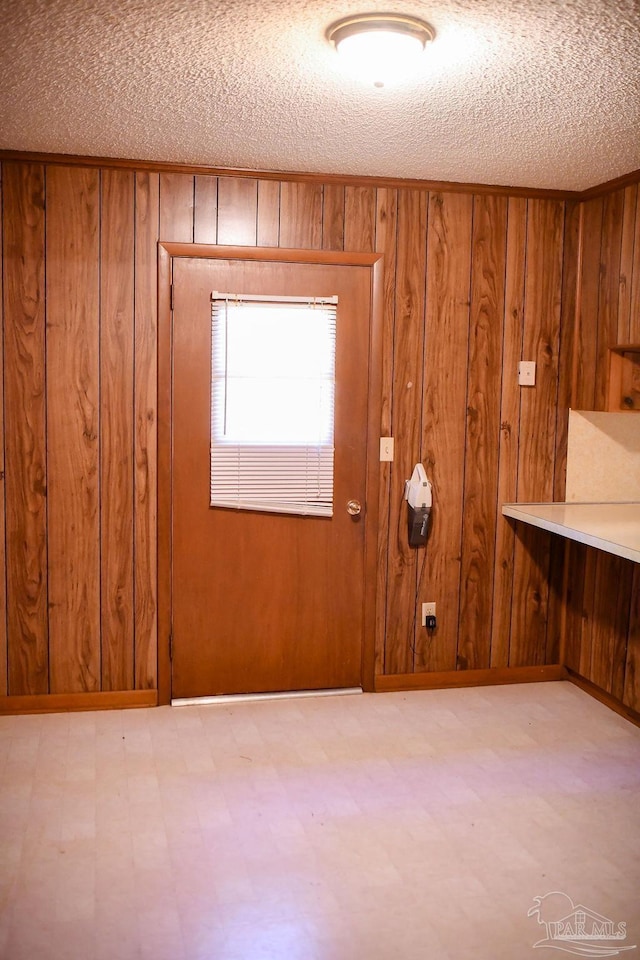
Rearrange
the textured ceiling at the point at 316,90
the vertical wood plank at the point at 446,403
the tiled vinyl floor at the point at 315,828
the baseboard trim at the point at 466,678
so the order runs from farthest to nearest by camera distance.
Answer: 1. the baseboard trim at the point at 466,678
2. the vertical wood plank at the point at 446,403
3. the tiled vinyl floor at the point at 315,828
4. the textured ceiling at the point at 316,90

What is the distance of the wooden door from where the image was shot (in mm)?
3912

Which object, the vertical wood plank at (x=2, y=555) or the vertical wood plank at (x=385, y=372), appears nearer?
the vertical wood plank at (x=2, y=555)

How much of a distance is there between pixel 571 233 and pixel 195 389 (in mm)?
1955

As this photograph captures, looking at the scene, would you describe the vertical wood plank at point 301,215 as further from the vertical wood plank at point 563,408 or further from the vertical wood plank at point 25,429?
the vertical wood plank at point 563,408

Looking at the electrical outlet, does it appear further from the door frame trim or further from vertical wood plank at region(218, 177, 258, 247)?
vertical wood plank at region(218, 177, 258, 247)

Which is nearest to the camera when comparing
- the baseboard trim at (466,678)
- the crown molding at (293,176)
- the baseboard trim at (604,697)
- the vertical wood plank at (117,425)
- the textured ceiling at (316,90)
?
the textured ceiling at (316,90)

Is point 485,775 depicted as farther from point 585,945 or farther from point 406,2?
point 406,2

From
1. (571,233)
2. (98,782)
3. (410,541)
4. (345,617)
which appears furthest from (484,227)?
(98,782)

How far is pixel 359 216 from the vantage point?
4027 millimetres

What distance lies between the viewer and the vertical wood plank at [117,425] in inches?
149

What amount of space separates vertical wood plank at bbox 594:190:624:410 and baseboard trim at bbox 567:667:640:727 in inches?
52.1

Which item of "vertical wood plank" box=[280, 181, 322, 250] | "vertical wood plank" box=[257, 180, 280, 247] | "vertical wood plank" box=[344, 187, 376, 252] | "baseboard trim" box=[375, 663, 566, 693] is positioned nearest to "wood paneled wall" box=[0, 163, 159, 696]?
"vertical wood plank" box=[257, 180, 280, 247]

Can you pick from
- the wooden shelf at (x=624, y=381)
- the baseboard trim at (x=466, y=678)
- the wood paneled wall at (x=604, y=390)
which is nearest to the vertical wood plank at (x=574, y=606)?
the wood paneled wall at (x=604, y=390)

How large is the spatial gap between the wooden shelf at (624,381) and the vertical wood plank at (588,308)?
0.13 meters
